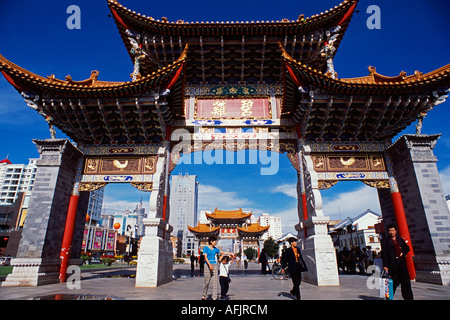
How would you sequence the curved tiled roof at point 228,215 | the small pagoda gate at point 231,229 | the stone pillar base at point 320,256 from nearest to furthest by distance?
1. the stone pillar base at point 320,256
2. the small pagoda gate at point 231,229
3. the curved tiled roof at point 228,215

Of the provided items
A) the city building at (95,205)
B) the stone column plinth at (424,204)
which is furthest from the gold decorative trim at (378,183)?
the city building at (95,205)

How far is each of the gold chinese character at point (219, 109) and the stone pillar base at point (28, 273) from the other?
29.1 feet

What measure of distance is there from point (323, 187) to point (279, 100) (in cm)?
458

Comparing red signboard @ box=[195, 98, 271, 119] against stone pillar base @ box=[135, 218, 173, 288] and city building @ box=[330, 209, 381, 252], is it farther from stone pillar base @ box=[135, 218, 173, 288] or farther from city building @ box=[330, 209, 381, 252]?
city building @ box=[330, 209, 381, 252]

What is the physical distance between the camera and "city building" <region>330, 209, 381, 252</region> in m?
41.7

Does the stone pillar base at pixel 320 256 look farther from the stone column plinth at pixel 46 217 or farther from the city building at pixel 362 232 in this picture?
the city building at pixel 362 232

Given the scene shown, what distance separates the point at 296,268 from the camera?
19.1ft

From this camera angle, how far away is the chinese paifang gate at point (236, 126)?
933 centimetres

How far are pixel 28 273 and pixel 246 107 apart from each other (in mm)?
10673

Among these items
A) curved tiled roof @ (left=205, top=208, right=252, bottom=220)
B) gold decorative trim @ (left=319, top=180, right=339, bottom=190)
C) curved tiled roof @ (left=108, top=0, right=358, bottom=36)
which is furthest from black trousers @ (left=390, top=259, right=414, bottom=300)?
curved tiled roof @ (left=205, top=208, right=252, bottom=220)

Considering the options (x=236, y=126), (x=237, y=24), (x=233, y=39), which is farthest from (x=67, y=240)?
(x=237, y=24)

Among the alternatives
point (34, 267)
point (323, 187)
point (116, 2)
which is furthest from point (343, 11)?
point (34, 267)

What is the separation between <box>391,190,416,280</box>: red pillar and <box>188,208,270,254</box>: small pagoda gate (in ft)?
112
